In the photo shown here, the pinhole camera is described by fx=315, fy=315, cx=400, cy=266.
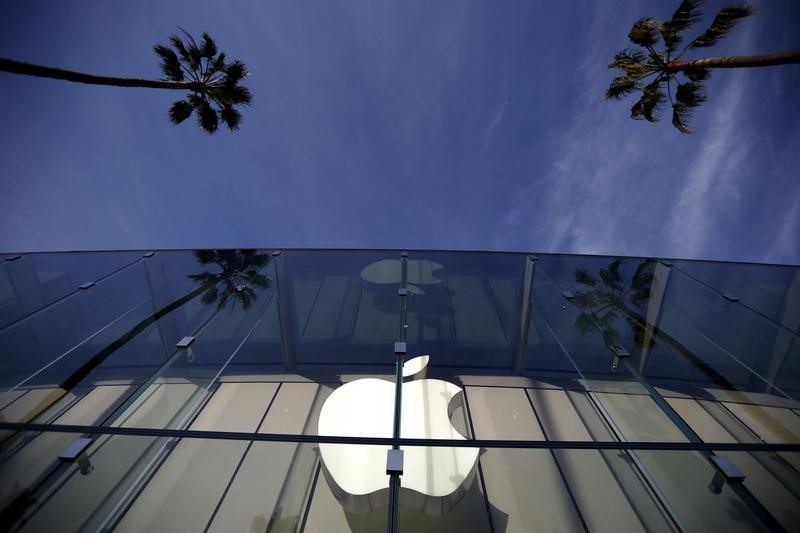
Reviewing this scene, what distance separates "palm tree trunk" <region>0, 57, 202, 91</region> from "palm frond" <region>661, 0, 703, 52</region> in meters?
13.3

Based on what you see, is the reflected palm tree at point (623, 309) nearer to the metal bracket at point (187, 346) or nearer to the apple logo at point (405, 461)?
the apple logo at point (405, 461)

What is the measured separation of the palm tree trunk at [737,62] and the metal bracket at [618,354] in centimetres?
748

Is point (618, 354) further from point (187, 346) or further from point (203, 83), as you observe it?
point (203, 83)

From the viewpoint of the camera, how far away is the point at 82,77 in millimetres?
7660

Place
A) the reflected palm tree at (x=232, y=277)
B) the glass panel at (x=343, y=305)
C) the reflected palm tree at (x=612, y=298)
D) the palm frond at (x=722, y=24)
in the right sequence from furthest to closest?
1. the palm frond at (x=722, y=24)
2. the reflected palm tree at (x=232, y=277)
3. the glass panel at (x=343, y=305)
4. the reflected palm tree at (x=612, y=298)

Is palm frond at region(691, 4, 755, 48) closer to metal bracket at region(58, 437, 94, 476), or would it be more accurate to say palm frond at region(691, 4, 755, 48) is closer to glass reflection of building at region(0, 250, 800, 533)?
glass reflection of building at region(0, 250, 800, 533)

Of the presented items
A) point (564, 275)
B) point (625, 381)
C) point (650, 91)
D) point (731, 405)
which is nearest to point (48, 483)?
point (625, 381)

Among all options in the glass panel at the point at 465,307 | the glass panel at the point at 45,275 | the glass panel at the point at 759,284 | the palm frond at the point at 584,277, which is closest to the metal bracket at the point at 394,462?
the glass panel at the point at 465,307

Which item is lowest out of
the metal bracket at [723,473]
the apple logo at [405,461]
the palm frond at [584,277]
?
the apple logo at [405,461]

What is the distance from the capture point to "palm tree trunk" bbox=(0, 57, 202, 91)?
21.9 ft

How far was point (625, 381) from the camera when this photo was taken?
16.6 feet

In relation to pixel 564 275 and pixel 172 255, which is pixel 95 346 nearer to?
pixel 172 255

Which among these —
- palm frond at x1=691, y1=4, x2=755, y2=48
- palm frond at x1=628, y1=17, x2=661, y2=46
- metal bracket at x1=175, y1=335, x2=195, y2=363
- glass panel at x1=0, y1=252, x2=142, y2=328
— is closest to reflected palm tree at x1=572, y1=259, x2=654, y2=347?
palm frond at x1=691, y1=4, x2=755, y2=48

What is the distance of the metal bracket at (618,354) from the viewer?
5355mm
